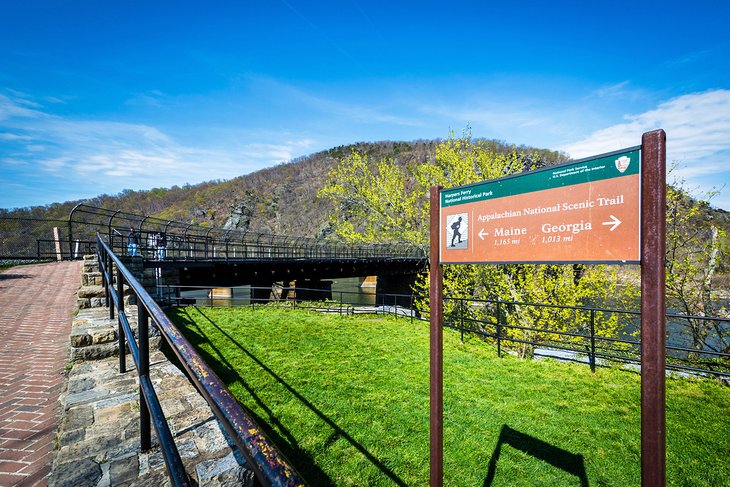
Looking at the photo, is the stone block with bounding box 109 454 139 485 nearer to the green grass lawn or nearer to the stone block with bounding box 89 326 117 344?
the green grass lawn

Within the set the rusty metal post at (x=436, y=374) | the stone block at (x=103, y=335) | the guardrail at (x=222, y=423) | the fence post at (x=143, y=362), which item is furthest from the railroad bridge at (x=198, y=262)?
the guardrail at (x=222, y=423)

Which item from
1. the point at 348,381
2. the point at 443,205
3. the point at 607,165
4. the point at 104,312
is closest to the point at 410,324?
the point at 348,381

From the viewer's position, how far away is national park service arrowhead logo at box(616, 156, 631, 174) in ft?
5.44

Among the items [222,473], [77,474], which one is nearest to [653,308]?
[222,473]

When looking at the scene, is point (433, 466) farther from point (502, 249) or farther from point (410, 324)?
point (410, 324)

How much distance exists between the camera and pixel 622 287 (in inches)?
395

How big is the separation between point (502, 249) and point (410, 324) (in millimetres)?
9083

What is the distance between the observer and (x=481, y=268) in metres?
11.1

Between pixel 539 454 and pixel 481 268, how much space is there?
25.4 ft

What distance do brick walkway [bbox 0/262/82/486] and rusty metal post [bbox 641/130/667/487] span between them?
3354 millimetres

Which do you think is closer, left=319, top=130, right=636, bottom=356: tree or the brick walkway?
the brick walkway

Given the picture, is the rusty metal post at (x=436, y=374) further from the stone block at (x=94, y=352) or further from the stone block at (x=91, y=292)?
the stone block at (x=91, y=292)

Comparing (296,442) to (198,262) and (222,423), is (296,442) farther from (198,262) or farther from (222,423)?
(198,262)

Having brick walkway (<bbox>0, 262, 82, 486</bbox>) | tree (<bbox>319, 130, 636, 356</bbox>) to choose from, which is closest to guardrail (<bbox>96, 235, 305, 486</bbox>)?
brick walkway (<bbox>0, 262, 82, 486</bbox>)
